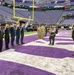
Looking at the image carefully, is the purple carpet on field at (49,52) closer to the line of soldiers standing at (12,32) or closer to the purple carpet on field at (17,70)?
the line of soldiers standing at (12,32)

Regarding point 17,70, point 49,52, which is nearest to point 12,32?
point 49,52

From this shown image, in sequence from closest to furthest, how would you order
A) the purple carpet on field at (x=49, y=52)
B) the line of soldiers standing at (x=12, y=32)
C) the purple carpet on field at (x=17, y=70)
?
the purple carpet on field at (x=17, y=70) → the purple carpet on field at (x=49, y=52) → the line of soldiers standing at (x=12, y=32)

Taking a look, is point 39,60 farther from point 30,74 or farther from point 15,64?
point 30,74

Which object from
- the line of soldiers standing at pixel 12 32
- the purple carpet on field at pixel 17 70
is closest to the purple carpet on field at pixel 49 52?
the line of soldiers standing at pixel 12 32

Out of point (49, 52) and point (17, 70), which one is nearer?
point (17, 70)

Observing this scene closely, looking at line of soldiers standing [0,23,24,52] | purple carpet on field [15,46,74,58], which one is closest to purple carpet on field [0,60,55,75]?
purple carpet on field [15,46,74,58]

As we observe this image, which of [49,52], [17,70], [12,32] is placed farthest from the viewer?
[12,32]

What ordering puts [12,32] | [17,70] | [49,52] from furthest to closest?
[12,32]
[49,52]
[17,70]

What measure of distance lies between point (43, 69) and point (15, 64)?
1.20 meters

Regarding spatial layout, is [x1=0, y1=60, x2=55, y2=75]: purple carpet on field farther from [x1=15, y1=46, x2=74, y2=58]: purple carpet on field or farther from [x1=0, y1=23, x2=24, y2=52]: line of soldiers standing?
[x1=0, y1=23, x2=24, y2=52]: line of soldiers standing

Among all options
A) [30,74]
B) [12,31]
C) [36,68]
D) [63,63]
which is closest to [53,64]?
[63,63]

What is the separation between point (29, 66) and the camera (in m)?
8.67

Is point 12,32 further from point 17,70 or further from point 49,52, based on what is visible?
point 17,70

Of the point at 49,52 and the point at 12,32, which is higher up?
the point at 12,32
